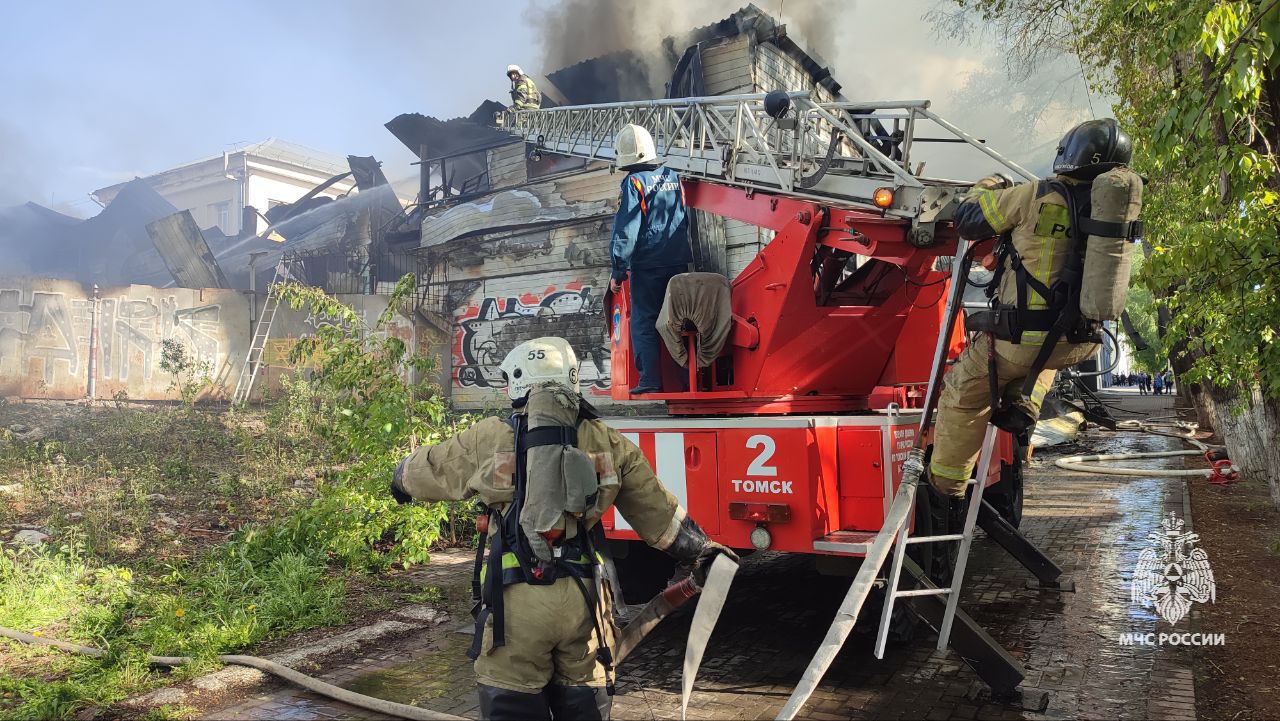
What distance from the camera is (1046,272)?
3.66 meters

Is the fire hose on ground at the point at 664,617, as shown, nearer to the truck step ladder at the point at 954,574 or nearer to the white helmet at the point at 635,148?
the truck step ladder at the point at 954,574

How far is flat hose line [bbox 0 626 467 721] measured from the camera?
3.59 meters

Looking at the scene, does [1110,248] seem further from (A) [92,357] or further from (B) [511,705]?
(A) [92,357]

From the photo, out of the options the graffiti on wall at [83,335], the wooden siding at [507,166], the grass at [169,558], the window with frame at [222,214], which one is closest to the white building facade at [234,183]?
the window with frame at [222,214]

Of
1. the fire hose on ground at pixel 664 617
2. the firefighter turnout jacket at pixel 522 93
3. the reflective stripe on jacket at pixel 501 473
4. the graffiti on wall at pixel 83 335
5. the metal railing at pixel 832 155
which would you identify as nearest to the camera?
the reflective stripe on jacket at pixel 501 473

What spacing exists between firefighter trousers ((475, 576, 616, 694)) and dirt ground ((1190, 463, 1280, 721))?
299cm

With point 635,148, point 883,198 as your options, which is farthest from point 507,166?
point 883,198

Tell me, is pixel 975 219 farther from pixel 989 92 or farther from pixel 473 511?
pixel 989 92

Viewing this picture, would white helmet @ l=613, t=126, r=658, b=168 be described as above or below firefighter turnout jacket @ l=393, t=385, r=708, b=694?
above

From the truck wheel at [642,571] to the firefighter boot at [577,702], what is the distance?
7.76 ft

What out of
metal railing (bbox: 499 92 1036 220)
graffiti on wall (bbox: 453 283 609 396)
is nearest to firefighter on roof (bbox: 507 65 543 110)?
graffiti on wall (bbox: 453 283 609 396)

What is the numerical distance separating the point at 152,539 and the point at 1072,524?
8807 millimetres

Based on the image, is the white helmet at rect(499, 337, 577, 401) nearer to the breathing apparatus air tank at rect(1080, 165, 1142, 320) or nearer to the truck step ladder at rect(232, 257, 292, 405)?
the breathing apparatus air tank at rect(1080, 165, 1142, 320)

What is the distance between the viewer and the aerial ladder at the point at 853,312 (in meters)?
4.00
